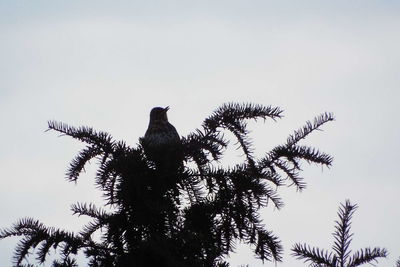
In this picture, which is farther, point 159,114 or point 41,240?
point 159,114

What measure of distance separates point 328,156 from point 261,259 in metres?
0.72

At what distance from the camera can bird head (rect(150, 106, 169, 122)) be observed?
20.3 ft

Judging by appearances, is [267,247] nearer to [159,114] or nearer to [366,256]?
[366,256]

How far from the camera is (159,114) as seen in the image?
6508 millimetres

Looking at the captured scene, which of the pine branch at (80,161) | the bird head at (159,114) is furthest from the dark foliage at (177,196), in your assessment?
A: the bird head at (159,114)

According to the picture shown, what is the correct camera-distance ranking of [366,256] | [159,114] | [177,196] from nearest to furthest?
1. [366,256]
2. [177,196]
3. [159,114]

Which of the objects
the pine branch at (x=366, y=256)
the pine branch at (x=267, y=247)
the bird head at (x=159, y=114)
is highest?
the bird head at (x=159, y=114)

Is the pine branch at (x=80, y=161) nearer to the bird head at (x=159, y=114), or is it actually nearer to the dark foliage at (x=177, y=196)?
the dark foliage at (x=177, y=196)

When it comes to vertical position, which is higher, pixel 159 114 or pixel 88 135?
pixel 159 114

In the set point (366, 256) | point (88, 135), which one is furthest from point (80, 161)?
point (366, 256)

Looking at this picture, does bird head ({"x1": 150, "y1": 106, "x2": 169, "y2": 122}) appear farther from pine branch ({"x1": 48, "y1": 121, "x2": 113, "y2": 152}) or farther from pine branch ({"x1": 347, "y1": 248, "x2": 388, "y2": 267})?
pine branch ({"x1": 347, "y1": 248, "x2": 388, "y2": 267})

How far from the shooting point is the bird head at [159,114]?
6192mm

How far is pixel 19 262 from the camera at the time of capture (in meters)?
3.86

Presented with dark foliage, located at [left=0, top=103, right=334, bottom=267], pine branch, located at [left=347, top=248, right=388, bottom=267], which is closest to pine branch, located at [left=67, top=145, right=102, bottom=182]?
dark foliage, located at [left=0, top=103, right=334, bottom=267]
